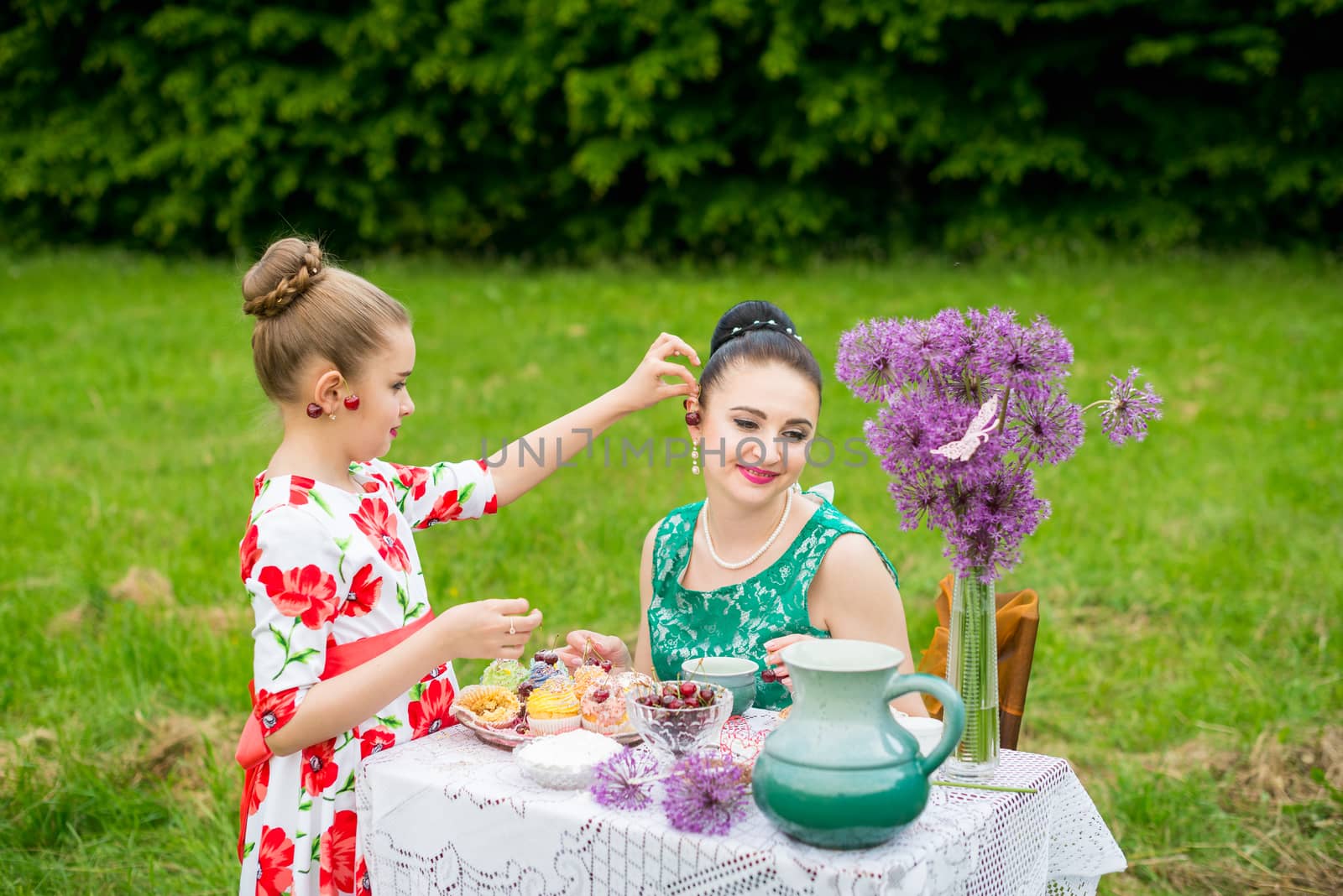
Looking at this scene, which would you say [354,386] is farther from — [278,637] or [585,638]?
[585,638]

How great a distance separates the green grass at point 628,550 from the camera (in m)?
3.75

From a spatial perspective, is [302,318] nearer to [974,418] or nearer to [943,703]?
[974,418]

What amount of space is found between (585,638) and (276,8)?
14.9 m

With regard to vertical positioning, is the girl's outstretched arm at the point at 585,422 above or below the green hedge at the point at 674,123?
below

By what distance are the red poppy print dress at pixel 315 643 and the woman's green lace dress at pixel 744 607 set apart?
1.84 ft

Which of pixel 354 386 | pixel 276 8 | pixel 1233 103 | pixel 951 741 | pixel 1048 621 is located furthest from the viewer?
pixel 276 8

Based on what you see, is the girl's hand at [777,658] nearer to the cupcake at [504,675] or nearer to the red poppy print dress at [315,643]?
the cupcake at [504,675]

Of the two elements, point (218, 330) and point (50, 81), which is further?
point (50, 81)

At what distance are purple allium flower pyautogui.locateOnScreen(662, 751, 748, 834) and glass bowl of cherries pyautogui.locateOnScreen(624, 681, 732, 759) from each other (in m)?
0.11

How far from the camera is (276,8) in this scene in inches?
612

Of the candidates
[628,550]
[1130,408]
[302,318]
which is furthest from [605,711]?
[628,550]

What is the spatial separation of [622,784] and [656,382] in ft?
3.50

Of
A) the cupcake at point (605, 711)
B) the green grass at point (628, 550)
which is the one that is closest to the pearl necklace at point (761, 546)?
the cupcake at point (605, 711)

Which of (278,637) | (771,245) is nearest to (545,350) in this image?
(771,245)
